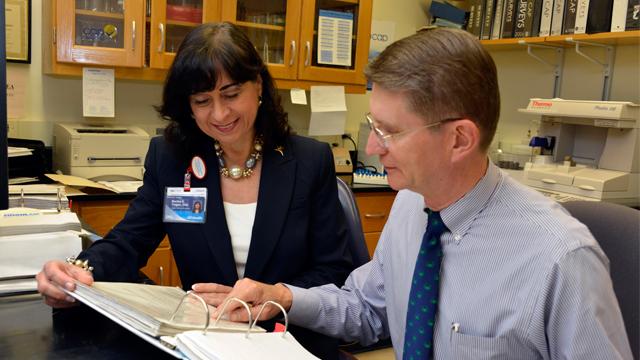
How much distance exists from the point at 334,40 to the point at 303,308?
231 centimetres

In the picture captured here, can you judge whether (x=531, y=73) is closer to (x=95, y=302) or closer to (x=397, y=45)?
(x=397, y=45)

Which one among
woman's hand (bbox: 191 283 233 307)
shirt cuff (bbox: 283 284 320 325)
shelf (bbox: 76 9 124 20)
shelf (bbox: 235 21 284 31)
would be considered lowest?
shirt cuff (bbox: 283 284 320 325)

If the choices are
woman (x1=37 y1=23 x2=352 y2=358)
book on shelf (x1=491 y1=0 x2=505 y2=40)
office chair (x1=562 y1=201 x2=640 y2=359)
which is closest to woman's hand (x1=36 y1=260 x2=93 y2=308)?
woman (x1=37 y1=23 x2=352 y2=358)

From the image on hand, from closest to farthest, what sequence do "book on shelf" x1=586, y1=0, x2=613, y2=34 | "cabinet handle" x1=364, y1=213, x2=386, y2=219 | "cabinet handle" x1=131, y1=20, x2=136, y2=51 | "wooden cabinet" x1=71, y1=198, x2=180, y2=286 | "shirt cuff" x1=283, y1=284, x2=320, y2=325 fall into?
"shirt cuff" x1=283, y1=284, x2=320, y2=325
"wooden cabinet" x1=71, y1=198, x2=180, y2=286
"cabinet handle" x1=131, y1=20, x2=136, y2=51
"book on shelf" x1=586, y1=0, x2=613, y2=34
"cabinet handle" x1=364, y1=213, x2=386, y2=219

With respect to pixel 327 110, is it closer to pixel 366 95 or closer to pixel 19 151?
pixel 366 95

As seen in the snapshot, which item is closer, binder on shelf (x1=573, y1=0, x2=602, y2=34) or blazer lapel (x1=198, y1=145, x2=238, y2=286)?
blazer lapel (x1=198, y1=145, x2=238, y2=286)

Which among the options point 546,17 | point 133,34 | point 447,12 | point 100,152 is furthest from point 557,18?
point 100,152

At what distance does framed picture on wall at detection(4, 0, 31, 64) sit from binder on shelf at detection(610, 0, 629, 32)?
274cm

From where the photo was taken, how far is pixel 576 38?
291cm

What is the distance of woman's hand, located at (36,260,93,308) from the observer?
3.54ft

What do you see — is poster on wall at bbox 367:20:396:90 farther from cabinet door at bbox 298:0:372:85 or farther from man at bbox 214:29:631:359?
man at bbox 214:29:631:359

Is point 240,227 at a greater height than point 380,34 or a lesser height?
lesser

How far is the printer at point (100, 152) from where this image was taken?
8.66 feet

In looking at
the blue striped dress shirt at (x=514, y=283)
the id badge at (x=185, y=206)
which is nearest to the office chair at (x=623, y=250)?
the blue striped dress shirt at (x=514, y=283)
